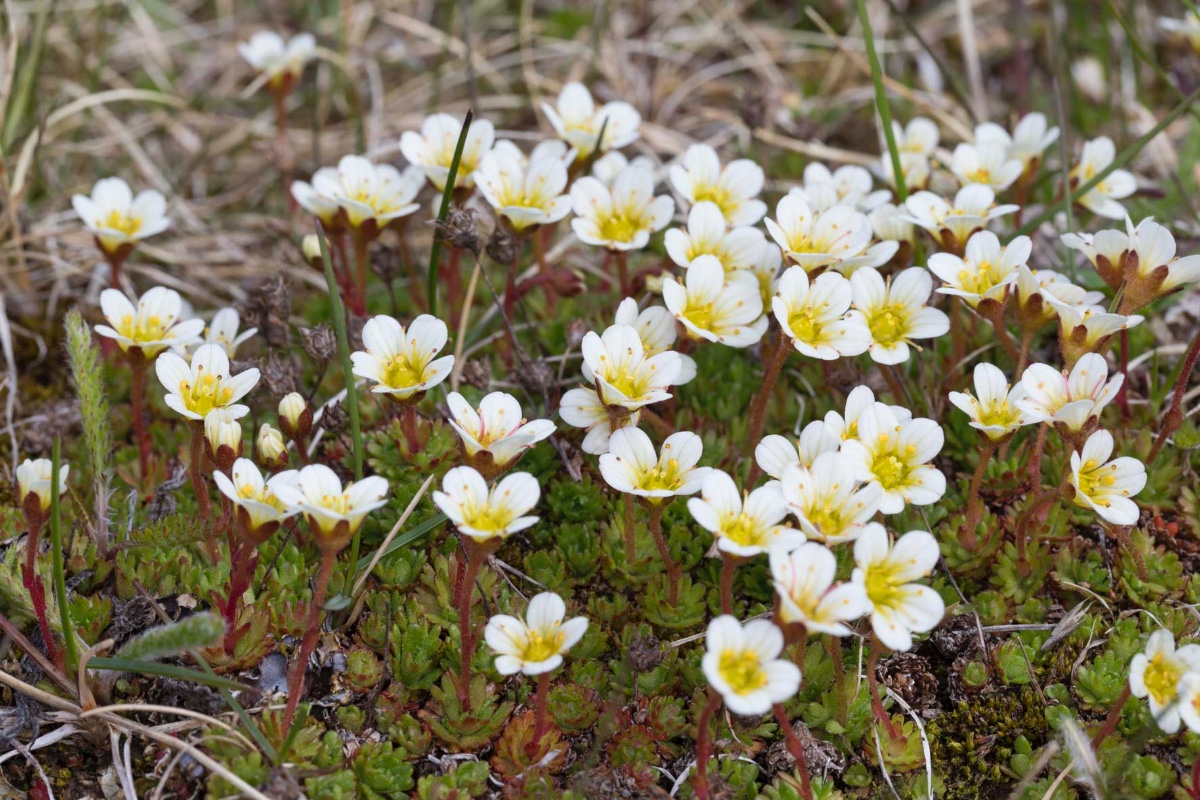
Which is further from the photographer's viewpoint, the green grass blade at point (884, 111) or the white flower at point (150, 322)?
the green grass blade at point (884, 111)

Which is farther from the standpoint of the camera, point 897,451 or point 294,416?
point 294,416

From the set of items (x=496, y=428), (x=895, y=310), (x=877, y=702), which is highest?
(x=895, y=310)

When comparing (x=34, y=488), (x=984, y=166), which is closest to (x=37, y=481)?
(x=34, y=488)

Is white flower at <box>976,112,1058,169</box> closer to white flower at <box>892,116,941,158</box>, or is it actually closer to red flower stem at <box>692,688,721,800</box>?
white flower at <box>892,116,941,158</box>

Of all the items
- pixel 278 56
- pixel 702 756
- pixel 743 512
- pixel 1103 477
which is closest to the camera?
pixel 702 756

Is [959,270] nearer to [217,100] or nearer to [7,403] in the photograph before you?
[7,403]

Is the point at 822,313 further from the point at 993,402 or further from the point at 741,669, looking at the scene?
the point at 741,669

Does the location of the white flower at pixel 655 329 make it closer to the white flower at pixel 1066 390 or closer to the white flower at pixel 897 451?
the white flower at pixel 897 451

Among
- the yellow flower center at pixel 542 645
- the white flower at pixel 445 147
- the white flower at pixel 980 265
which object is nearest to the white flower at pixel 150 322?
the white flower at pixel 445 147
